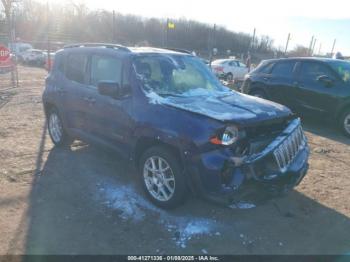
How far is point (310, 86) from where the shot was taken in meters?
8.52

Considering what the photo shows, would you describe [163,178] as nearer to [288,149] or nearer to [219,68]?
[288,149]

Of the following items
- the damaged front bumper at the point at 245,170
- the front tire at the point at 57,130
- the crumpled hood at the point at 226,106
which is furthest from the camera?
the front tire at the point at 57,130

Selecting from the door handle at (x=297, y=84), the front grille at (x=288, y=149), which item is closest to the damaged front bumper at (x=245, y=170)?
the front grille at (x=288, y=149)

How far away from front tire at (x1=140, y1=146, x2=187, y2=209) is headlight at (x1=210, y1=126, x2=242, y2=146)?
1.81ft

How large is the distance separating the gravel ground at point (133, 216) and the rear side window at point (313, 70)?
126 inches

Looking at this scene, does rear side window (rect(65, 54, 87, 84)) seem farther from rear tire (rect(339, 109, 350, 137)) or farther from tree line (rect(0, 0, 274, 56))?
tree line (rect(0, 0, 274, 56))

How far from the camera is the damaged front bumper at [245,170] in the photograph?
354 cm

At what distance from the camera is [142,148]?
4.39 metres

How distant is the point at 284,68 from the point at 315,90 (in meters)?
1.25

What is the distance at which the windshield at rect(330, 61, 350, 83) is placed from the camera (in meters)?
8.13

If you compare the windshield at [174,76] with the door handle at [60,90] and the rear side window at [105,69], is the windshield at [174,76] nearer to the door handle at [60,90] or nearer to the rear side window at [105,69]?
the rear side window at [105,69]

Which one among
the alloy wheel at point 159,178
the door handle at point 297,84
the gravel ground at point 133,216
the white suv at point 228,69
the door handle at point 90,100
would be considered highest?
the door handle at point 297,84

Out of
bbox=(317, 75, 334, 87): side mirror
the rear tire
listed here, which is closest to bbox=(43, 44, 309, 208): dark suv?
bbox=(317, 75, 334, 87): side mirror

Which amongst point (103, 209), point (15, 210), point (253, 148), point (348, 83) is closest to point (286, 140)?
point (253, 148)
